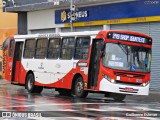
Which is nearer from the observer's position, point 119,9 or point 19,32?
point 119,9

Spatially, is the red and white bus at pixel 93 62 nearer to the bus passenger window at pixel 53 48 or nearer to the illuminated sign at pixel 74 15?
the bus passenger window at pixel 53 48

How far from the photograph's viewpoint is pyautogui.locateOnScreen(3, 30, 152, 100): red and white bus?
19219 millimetres

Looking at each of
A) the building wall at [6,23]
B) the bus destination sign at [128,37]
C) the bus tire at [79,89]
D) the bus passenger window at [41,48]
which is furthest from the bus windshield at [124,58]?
the building wall at [6,23]

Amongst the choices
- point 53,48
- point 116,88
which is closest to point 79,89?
point 116,88

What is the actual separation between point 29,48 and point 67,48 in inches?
147

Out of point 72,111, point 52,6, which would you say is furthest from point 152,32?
point 72,111

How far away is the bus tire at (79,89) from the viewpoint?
20.5 m

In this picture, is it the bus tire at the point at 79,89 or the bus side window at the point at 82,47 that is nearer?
the bus side window at the point at 82,47

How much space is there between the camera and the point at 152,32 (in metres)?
26.4

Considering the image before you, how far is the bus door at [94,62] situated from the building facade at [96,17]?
674 cm

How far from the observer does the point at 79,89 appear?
2081 cm

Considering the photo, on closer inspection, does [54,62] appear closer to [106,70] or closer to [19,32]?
[106,70]

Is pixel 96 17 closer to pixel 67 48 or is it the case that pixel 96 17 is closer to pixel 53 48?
pixel 53 48

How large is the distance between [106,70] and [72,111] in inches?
186
